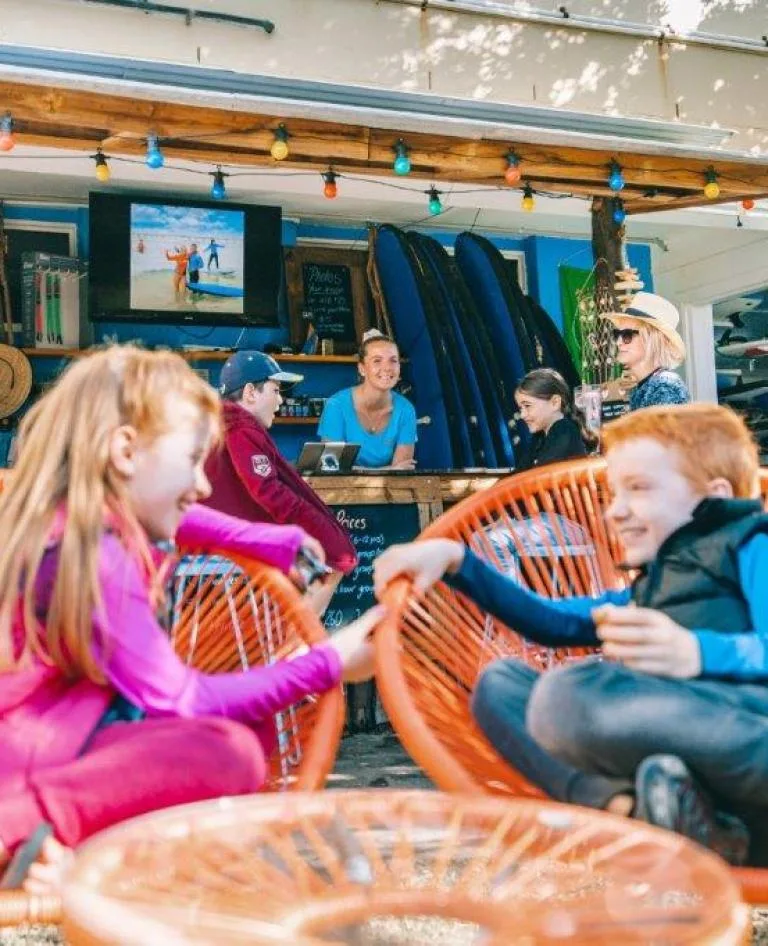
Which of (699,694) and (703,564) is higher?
(703,564)

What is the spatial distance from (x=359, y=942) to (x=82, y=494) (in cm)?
62

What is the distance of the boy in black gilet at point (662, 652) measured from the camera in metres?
1.13

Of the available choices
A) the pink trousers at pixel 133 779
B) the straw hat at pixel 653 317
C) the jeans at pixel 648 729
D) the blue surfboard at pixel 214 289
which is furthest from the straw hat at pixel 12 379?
the jeans at pixel 648 729

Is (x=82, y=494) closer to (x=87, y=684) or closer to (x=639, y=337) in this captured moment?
(x=87, y=684)

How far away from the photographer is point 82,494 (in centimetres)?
127

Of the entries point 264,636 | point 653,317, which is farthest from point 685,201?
point 264,636

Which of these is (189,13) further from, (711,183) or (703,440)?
(703,440)

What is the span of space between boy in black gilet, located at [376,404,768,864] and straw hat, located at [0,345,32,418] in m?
5.38

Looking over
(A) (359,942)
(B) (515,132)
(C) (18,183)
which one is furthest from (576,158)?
(A) (359,942)

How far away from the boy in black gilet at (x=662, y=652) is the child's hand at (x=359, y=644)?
0.07m

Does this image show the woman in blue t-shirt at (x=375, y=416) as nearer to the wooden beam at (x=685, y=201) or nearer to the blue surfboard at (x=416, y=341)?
the blue surfboard at (x=416, y=341)

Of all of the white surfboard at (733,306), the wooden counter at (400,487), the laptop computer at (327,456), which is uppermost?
the white surfboard at (733,306)

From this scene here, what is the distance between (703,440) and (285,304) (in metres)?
6.20

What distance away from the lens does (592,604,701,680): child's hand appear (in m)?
1.16
